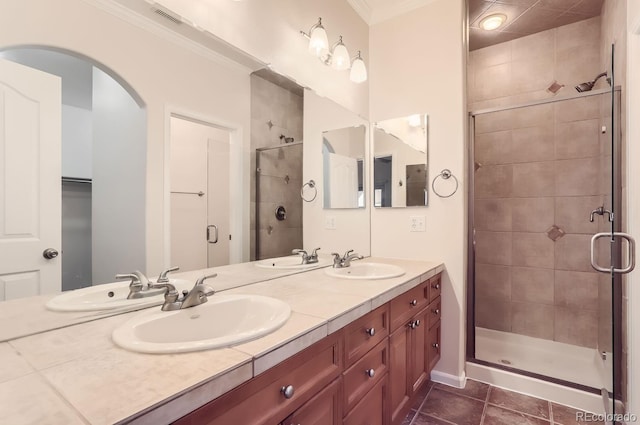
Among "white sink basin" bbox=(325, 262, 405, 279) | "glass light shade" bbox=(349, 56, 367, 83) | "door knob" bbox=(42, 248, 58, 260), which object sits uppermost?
"glass light shade" bbox=(349, 56, 367, 83)

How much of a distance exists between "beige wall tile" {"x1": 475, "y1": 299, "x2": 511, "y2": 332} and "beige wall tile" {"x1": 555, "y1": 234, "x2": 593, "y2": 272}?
556 mm

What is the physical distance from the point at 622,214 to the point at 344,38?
197 centimetres

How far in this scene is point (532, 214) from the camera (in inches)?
106

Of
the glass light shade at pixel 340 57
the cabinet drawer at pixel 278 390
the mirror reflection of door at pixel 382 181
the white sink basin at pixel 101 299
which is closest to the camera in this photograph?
the cabinet drawer at pixel 278 390

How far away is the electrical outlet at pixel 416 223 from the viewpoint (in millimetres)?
2201

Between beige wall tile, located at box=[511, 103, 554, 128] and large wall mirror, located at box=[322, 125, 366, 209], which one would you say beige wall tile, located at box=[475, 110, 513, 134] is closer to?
beige wall tile, located at box=[511, 103, 554, 128]

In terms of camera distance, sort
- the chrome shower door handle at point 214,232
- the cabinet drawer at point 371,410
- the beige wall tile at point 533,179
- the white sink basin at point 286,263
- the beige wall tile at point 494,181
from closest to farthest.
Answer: the cabinet drawer at point 371,410 → the chrome shower door handle at point 214,232 → the white sink basin at point 286,263 → the beige wall tile at point 533,179 → the beige wall tile at point 494,181

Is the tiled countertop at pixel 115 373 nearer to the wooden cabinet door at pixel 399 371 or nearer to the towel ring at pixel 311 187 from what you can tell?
the wooden cabinet door at pixel 399 371

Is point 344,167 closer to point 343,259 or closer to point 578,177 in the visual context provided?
point 343,259

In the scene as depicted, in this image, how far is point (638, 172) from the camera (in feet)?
4.83

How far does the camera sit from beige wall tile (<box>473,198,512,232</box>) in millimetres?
2795

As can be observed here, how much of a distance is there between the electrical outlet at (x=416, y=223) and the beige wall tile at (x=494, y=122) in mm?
1323

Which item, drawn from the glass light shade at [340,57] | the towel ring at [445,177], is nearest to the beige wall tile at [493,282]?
the towel ring at [445,177]

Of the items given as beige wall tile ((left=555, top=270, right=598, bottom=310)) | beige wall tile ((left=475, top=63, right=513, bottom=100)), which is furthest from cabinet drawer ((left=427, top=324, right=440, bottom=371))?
beige wall tile ((left=475, top=63, right=513, bottom=100))
